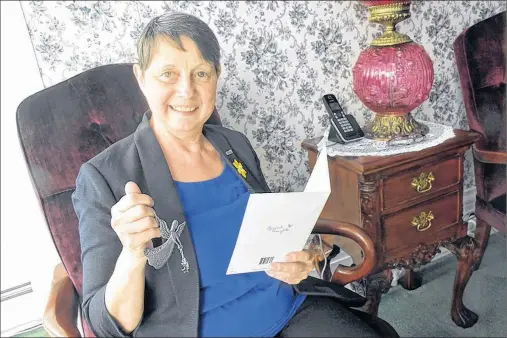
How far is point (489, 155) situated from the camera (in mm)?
1285

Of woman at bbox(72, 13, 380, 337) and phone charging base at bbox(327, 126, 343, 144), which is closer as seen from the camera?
woman at bbox(72, 13, 380, 337)

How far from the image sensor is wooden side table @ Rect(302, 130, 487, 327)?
3.61 feet

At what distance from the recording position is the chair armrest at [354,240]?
87cm

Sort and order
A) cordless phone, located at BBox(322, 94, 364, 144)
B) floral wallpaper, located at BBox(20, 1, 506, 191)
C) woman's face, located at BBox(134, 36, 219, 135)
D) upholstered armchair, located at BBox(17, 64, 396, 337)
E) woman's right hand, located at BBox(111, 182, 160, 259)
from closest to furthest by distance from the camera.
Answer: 1. woman's right hand, located at BBox(111, 182, 160, 259)
2. woman's face, located at BBox(134, 36, 219, 135)
3. upholstered armchair, located at BBox(17, 64, 396, 337)
4. floral wallpaper, located at BBox(20, 1, 506, 191)
5. cordless phone, located at BBox(322, 94, 364, 144)

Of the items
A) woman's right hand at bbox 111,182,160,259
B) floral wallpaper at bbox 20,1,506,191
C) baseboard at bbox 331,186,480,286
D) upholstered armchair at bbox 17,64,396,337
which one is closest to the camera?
woman's right hand at bbox 111,182,160,259

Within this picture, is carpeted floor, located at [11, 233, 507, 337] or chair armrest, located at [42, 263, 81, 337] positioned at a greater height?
chair armrest, located at [42, 263, 81, 337]

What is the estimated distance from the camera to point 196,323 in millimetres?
590

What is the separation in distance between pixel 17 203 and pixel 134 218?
0.21m

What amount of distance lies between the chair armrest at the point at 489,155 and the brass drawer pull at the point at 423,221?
27cm

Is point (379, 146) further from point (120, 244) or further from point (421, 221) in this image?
point (120, 244)

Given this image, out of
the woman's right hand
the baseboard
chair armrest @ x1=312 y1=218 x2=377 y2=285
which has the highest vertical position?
the woman's right hand

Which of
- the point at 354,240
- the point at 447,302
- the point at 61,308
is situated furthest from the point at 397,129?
the point at 61,308

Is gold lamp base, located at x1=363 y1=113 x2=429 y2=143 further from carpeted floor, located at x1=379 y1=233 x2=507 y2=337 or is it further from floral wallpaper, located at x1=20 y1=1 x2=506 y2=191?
carpeted floor, located at x1=379 y1=233 x2=507 y2=337

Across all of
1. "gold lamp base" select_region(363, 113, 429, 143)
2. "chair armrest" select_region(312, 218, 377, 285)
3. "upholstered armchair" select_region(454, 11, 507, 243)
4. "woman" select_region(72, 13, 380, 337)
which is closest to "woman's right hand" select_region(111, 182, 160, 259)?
"woman" select_region(72, 13, 380, 337)
